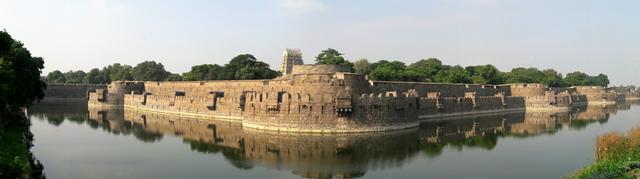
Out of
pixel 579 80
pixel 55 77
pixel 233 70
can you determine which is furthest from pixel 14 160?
pixel 579 80

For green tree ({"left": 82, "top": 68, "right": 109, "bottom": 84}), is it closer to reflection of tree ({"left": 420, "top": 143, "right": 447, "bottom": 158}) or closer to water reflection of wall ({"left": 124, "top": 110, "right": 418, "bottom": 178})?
water reflection of wall ({"left": 124, "top": 110, "right": 418, "bottom": 178})

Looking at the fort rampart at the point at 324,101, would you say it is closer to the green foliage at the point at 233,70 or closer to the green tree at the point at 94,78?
the green foliage at the point at 233,70

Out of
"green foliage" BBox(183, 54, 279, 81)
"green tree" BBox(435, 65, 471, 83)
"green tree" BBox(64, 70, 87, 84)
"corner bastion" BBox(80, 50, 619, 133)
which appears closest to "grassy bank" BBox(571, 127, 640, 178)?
"corner bastion" BBox(80, 50, 619, 133)

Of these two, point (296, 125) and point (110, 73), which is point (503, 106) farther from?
point (110, 73)

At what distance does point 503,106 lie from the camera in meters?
52.6

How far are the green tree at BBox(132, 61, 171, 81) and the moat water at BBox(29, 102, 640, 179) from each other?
209 feet

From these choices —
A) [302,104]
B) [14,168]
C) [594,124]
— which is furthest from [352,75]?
[14,168]

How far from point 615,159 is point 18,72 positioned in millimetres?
27757

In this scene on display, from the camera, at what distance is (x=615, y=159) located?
15617 mm

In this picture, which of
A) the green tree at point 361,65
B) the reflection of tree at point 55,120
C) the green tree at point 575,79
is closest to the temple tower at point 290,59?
the green tree at point 361,65

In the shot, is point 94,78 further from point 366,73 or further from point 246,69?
point 366,73

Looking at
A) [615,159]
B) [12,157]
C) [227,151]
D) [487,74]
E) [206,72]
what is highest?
[206,72]

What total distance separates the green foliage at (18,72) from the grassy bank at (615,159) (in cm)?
2143

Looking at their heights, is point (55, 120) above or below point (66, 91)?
below
